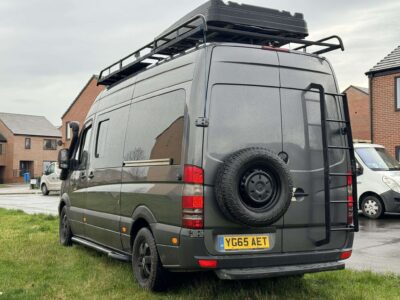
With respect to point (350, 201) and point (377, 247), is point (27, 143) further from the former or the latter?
point (350, 201)

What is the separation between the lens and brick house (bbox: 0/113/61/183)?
5890cm

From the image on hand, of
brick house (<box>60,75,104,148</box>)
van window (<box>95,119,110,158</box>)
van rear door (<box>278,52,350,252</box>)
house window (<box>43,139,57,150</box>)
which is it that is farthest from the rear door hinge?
house window (<box>43,139,57,150</box>)

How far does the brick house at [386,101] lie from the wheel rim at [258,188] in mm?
15050

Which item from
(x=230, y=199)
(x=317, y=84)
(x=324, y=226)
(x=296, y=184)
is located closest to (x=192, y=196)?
(x=230, y=199)

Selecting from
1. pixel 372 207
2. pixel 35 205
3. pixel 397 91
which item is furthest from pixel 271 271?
pixel 35 205

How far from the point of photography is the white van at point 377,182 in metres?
12.1

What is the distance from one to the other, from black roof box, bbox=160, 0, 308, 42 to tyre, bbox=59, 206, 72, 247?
4.36m

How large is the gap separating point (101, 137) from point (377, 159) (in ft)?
27.1

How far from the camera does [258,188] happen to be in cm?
462

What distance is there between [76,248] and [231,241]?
4417 millimetres

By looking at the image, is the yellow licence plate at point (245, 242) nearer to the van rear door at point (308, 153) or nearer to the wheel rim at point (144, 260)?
the van rear door at point (308, 153)

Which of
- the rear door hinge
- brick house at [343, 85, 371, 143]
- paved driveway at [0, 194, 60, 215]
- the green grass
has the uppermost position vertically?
brick house at [343, 85, 371, 143]

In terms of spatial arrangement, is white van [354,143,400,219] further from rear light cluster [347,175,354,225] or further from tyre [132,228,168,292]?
tyre [132,228,168,292]

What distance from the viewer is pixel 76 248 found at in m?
8.33
